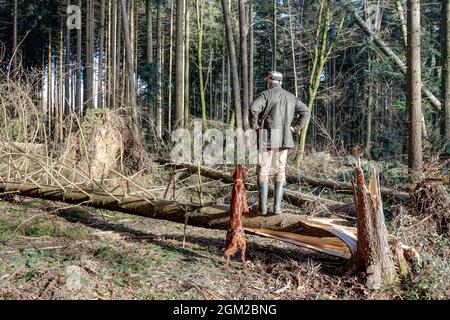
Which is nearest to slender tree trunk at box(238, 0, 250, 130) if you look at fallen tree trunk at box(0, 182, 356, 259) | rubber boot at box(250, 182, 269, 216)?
fallen tree trunk at box(0, 182, 356, 259)

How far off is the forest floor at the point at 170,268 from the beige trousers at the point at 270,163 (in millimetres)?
1106

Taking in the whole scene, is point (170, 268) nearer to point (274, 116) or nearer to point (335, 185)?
point (274, 116)

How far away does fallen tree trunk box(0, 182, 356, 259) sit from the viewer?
5.32 metres

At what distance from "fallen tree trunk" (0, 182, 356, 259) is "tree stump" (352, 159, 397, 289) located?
0.30m

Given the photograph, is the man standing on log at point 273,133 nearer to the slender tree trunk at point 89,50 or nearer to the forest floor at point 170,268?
the forest floor at point 170,268

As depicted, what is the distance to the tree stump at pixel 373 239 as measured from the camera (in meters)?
4.51

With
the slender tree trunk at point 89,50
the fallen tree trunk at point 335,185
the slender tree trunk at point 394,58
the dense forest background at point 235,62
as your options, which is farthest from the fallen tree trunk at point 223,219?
the slender tree trunk at point 89,50

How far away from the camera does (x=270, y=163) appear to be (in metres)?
5.82

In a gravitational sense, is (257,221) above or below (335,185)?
below

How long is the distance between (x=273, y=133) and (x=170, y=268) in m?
2.36

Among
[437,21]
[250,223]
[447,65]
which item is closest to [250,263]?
[250,223]

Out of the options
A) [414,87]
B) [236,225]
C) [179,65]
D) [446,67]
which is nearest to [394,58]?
[446,67]
